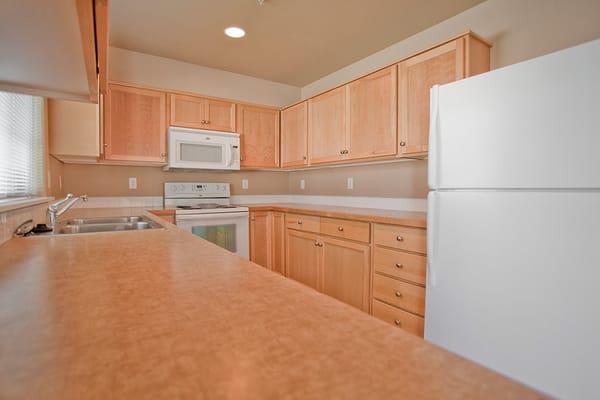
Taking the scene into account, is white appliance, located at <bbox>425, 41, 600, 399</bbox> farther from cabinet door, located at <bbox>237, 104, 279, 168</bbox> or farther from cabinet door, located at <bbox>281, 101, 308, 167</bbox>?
cabinet door, located at <bbox>237, 104, 279, 168</bbox>

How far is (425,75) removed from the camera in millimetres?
2064

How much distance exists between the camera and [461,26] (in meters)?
Result: 2.29

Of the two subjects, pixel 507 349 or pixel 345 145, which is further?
pixel 345 145

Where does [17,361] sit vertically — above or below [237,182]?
below

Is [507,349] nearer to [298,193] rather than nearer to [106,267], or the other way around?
[106,267]

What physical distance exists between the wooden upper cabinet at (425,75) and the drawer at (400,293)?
0.89 meters

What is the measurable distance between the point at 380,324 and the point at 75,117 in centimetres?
261

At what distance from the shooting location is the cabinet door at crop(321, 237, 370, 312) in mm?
2176

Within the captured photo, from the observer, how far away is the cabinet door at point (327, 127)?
9.12ft

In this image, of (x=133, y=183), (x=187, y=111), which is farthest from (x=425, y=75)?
(x=133, y=183)

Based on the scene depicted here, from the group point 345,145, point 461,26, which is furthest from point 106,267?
point 461,26

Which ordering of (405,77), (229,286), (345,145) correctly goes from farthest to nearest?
(345,145), (405,77), (229,286)

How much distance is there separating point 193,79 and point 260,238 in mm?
1832

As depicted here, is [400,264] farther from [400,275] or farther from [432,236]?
[432,236]
